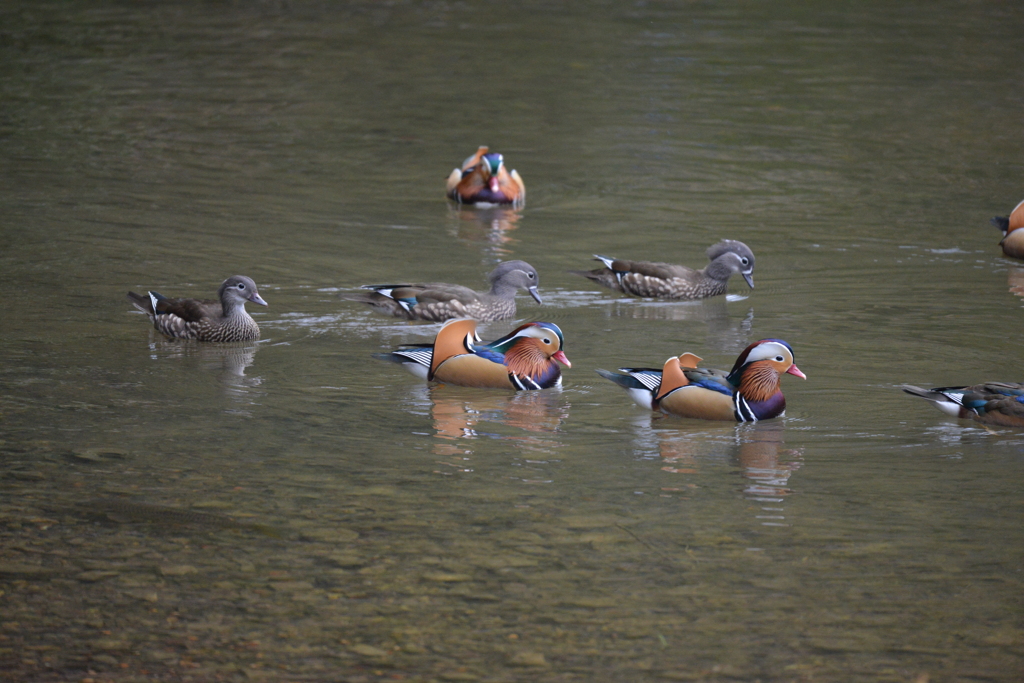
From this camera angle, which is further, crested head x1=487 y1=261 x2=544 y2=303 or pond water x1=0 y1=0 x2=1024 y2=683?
crested head x1=487 y1=261 x2=544 y2=303

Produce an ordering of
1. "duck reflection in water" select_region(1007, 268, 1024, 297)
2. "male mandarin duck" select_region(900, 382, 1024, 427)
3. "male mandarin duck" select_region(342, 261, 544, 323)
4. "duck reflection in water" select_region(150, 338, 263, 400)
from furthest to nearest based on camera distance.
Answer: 1. "duck reflection in water" select_region(1007, 268, 1024, 297)
2. "male mandarin duck" select_region(342, 261, 544, 323)
3. "duck reflection in water" select_region(150, 338, 263, 400)
4. "male mandarin duck" select_region(900, 382, 1024, 427)

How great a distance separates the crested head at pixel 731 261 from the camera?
13453mm

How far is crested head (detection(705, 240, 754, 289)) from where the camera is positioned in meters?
13.5

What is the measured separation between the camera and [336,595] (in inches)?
246

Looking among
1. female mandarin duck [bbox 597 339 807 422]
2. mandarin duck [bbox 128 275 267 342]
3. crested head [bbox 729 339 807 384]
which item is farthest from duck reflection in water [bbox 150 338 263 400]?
crested head [bbox 729 339 807 384]

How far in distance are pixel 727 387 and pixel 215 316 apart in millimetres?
4441

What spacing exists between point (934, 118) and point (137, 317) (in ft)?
47.5

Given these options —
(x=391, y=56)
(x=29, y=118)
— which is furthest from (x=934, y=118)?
(x=29, y=118)

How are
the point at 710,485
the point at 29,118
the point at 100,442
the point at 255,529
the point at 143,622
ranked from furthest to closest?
the point at 29,118, the point at 100,442, the point at 710,485, the point at 255,529, the point at 143,622

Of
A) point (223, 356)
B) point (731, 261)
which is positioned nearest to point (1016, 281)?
point (731, 261)

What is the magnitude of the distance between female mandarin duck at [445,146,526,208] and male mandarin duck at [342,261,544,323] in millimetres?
4530

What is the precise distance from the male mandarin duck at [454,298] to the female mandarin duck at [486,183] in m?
4.53

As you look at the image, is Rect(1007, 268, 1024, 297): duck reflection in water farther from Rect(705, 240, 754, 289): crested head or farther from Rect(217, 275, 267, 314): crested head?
Rect(217, 275, 267, 314): crested head

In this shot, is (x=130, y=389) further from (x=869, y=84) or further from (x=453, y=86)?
(x=869, y=84)
